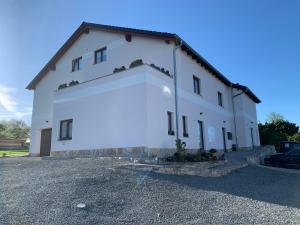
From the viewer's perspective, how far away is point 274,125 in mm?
37156

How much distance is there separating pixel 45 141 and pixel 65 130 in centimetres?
539

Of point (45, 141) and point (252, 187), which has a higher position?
point (45, 141)

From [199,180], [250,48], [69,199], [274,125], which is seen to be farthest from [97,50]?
[274,125]

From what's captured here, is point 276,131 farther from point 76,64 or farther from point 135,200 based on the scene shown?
point 135,200

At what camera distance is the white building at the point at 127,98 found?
43.4ft

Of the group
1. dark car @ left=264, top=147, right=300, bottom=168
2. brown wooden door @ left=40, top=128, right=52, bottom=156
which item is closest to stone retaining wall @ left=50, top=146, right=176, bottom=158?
brown wooden door @ left=40, top=128, right=52, bottom=156

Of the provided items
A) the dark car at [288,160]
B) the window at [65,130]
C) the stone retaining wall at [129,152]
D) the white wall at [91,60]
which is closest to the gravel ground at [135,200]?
the stone retaining wall at [129,152]

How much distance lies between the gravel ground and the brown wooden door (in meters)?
12.1

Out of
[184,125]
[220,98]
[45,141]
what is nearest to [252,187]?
[184,125]

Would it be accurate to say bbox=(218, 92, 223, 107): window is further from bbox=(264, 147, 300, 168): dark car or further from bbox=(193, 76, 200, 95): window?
bbox=(264, 147, 300, 168): dark car

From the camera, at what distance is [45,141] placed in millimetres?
20656

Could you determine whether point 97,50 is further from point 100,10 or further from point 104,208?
point 104,208

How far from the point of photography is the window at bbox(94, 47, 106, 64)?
18.3 metres

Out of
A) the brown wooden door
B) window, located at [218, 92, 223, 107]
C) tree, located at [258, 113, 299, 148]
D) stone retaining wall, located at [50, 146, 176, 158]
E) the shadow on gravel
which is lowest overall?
the shadow on gravel
